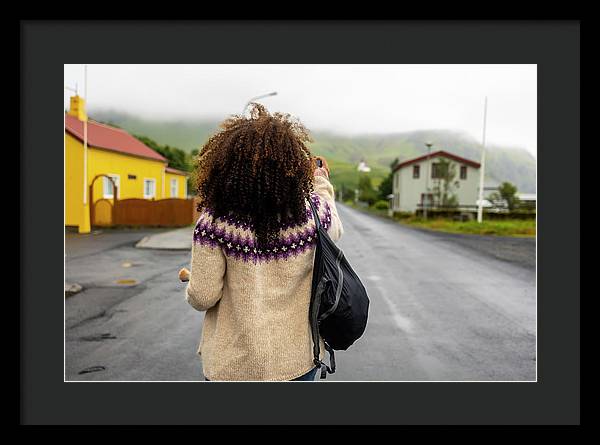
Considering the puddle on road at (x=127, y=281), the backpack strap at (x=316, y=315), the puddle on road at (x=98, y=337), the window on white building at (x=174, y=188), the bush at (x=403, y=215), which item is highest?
the window on white building at (x=174, y=188)

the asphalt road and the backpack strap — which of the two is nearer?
the backpack strap

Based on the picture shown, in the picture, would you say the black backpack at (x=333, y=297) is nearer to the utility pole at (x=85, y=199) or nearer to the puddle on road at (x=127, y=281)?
the utility pole at (x=85, y=199)

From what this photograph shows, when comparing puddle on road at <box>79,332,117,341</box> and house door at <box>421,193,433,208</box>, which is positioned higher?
house door at <box>421,193,433,208</box>

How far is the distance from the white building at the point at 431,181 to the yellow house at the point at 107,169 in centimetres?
1272

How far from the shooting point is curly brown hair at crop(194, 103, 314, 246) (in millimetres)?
1336

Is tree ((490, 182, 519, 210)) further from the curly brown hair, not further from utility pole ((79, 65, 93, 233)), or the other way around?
the curly brown hair

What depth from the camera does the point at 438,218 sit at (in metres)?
20.4

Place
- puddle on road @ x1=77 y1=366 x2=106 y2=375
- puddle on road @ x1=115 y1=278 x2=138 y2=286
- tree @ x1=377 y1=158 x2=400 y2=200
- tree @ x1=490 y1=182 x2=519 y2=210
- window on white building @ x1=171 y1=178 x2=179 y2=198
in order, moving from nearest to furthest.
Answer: puddle on road @ x1=77 y1=366 x2=106 y2=375 → puddle on road @ x1=115 y1=278 x2=138 y2=286 → window on white building @ x1=171 y1=178 x2=179 y2=198 → tree @ x1=490 y1=182 x2=519 y2=210 → tree @ x1=377 y1=158 x2=400 y2=200

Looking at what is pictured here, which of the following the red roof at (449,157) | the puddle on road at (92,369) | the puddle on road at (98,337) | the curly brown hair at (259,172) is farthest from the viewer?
the red roof at (449,157)

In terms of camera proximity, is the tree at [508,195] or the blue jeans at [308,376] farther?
the tree at [508,195]

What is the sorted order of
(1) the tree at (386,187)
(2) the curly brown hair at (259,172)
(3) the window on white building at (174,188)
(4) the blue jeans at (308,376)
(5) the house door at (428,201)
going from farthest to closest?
(1) the tree at (386,187), (5) the house door at (428,201), (3) the window on white building at (174,188), (4) the blue jeans at (308,376), (2) the curly brown hair at (259,172)

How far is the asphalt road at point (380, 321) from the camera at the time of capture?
10.8 ft

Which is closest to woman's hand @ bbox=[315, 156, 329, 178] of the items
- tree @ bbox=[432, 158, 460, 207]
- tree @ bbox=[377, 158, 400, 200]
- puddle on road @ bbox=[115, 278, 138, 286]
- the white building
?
puddle on road @ bbox=[115, 278, 138, 286]
